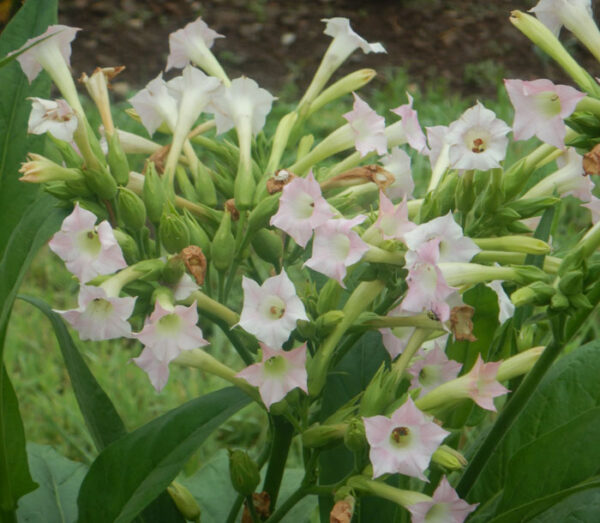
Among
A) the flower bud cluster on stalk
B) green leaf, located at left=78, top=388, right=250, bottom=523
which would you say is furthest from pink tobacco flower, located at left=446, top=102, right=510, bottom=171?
green leaf, located at left=78, top=388, right=250, bottom=523

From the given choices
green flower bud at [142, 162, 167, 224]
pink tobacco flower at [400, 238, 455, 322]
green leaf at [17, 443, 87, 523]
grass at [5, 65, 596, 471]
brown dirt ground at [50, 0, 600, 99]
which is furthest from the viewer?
brown dirt ground at [50, 0, 600, 99]

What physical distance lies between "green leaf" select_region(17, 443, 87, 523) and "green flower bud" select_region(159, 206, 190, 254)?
14.9 inches

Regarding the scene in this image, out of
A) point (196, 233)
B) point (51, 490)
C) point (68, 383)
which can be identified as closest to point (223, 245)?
point (196, 233)

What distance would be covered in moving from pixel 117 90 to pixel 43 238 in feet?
7.89

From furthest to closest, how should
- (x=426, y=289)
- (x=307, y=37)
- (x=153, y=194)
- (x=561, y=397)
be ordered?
(x=307, y=37)
(x=561, y=397)
(x=153, y=194)
(x=426, y=289)

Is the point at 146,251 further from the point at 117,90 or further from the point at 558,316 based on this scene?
the point at 117,90

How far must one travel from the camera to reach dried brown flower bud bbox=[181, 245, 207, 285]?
2.14ft

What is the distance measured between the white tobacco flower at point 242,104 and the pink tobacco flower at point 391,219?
0.60 ft

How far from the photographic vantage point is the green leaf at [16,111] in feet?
2.62

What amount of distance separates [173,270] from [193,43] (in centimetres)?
28

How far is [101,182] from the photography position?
665 mm

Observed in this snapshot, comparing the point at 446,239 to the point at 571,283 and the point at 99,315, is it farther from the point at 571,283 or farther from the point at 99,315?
the point at 99,315

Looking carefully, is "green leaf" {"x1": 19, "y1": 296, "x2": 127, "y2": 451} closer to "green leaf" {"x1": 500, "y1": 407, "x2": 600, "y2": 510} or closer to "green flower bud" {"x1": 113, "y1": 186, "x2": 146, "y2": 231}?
"green flower bud" {"x1": 113, "y1": 186, "x2": 146, "y2": 231}

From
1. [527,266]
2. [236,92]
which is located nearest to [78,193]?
[236,92]
